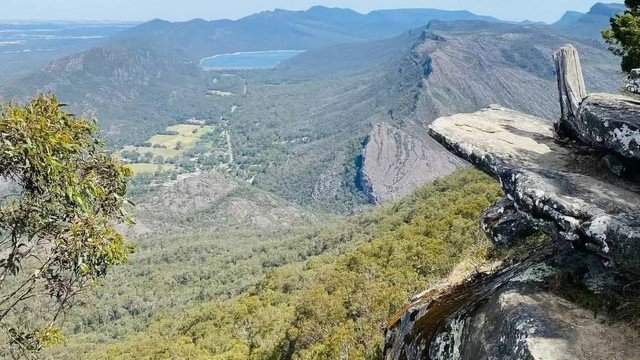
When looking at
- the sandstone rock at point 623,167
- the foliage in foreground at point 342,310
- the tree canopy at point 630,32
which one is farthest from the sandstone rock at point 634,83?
the tree canopy at point 630,32

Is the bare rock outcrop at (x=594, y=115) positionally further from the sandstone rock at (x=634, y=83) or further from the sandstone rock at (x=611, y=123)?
the sandstone rock at (x=634, y=83)

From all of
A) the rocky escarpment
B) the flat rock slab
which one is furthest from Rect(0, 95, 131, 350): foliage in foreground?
the flat rock slab

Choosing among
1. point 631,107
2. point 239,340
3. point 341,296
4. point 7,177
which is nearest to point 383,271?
point 341,296

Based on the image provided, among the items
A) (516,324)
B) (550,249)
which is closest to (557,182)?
(550,249)

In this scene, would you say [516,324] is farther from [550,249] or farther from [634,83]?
[634,83]

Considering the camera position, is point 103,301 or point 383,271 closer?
Answer: point 383,271

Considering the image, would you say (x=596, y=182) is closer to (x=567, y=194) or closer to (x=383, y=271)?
(x=567, y=194)
